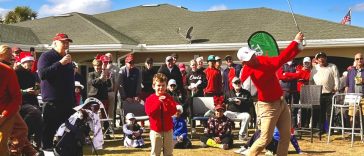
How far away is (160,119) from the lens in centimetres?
719

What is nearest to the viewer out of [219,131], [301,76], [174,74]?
[219,131]

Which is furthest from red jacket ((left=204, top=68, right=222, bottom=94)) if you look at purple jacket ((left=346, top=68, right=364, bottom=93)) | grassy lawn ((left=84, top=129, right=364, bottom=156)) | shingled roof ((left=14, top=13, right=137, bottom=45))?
shingled roof ((left=14, top=13, right=137, bottom=45))

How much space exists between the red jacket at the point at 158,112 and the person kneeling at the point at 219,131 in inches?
107

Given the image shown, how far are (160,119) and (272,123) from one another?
1550 millimetres

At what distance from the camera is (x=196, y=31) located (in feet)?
68.7

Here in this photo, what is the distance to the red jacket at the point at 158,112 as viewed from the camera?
716cm

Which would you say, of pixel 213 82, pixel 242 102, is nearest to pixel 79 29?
pixel 213 82

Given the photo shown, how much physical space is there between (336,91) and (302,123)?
122 cm

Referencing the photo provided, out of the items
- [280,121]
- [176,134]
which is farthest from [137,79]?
[280,121]

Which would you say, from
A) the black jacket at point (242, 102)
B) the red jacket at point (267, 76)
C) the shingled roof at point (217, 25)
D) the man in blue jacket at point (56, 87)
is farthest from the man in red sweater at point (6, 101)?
the shingled roof at point (217, 25)

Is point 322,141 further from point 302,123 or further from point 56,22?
point 56,22

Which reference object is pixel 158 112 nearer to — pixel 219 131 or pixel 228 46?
pixel 219 131

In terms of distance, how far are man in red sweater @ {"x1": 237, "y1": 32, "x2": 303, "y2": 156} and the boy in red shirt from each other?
118cm

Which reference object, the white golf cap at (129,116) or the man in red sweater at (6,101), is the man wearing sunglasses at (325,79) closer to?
the white golf cap at (129,116)
